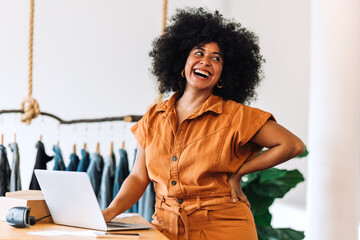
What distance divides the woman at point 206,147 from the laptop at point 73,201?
7.8 inches

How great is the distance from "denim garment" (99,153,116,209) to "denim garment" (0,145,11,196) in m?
0.59

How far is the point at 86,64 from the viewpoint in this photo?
5.02 metres

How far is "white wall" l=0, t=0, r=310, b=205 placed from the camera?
471 cm

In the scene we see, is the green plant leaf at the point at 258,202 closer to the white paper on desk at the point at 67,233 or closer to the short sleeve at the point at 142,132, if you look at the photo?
the short sleeve at the point at 142,132

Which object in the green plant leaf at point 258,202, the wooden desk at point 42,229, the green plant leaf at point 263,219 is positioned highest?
the wooden desk at point 42,229

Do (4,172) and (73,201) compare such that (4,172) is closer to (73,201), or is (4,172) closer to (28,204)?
(28,204)

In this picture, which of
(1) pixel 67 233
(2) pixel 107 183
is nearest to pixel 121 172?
(2) pixel 107 183

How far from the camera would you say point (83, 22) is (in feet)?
16.4

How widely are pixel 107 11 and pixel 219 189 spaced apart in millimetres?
3436

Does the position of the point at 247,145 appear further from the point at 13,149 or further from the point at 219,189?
the point at 13,149

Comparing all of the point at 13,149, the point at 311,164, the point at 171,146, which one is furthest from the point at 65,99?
the point at 171,146

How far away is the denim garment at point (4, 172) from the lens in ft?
10.5

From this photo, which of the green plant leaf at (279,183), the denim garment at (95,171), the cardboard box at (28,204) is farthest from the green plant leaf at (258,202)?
the cardboard box at (28,204)

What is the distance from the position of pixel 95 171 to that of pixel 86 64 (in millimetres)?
1907
